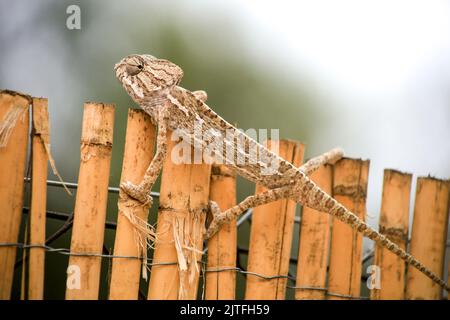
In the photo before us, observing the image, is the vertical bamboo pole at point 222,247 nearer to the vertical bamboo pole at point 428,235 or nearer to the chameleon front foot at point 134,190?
the chameleon front foot at point 134,190

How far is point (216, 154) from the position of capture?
206cm

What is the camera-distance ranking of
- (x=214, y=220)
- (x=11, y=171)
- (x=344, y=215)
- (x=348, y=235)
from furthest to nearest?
(x=348, y=235), (x=344, y=215), (x=214, y=220), (x=11, y=171)

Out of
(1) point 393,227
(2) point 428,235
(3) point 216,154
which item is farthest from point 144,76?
(2) point 428,235

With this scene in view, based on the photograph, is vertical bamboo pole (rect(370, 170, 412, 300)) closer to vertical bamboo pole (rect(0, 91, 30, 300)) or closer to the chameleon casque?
the chameleon casque

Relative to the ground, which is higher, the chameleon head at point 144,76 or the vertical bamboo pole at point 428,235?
the chameleon head at point 144,76

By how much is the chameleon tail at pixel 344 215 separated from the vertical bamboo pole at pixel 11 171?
104 centimetres

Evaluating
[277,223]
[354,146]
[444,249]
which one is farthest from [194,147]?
[354,146]

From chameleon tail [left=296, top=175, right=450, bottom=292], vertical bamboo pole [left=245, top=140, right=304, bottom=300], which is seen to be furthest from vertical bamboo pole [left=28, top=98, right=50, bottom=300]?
chameleon tail [left=296, top=175, right=450, bottom=292]

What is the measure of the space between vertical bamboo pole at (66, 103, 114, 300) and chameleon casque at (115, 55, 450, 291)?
→ 105mm

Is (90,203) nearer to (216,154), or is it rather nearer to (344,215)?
(216,154)

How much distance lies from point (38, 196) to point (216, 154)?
0.64 meters

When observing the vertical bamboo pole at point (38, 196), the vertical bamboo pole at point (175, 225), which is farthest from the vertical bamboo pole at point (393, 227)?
the vertical bamboo pole at point (38, 196)

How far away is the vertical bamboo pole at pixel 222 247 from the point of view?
2.07 m
